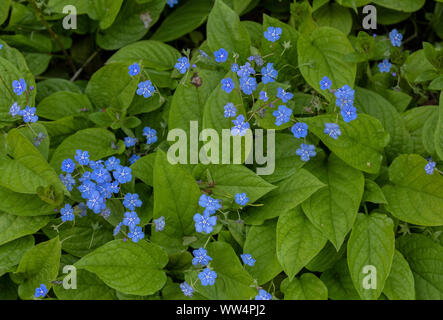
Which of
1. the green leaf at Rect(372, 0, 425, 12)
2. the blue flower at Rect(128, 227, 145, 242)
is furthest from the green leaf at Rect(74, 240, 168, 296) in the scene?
the green leaf at Rect(372, 0, 425, 12)

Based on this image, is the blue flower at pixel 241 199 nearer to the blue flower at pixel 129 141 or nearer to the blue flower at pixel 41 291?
the blue flower at pixel 129 141

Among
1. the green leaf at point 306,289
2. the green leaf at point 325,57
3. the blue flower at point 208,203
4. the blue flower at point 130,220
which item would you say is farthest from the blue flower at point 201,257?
the green leaf at point 325,57

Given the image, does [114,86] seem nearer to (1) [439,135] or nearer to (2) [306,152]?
(2) [306,152]

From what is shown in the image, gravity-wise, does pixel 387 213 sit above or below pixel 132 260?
above
